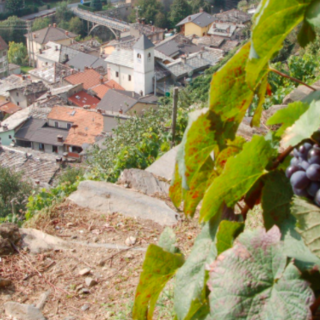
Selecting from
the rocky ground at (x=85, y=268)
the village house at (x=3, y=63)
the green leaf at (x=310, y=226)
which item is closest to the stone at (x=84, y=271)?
the rocky ground at (x=85, y=268)

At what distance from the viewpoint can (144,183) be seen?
2.93 m

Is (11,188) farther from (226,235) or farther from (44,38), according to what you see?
(44,38)

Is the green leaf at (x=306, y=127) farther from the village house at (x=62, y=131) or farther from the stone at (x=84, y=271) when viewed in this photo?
the village house at (x=62, y=131)

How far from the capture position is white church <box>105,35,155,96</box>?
24734 millimetres

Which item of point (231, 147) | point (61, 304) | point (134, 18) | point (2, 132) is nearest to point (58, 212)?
point (61, 304)

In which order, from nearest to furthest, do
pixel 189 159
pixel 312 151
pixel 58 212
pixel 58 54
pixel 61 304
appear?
pixel 312 151
pixel 189 159
pixel 61 304
pixel 58 212
pixel 58 54

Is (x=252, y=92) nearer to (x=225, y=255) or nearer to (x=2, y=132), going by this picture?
(x=225, y=255)

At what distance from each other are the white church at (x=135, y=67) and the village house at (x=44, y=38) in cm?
951

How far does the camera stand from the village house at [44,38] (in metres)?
34.8

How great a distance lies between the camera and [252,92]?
65 cm

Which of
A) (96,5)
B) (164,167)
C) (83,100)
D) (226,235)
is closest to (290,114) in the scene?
(226,235)

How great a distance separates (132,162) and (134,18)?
38795mm

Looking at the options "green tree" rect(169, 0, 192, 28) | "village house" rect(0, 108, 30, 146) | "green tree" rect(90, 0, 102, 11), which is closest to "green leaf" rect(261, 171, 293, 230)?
"village house" rect(0, 108, 30, 146)

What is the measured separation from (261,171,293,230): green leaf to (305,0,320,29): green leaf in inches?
7.7
